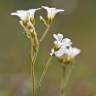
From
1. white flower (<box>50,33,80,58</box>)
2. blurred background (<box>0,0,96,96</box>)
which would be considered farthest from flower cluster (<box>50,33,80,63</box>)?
blurred background (<box>0,0,96,96</box>)

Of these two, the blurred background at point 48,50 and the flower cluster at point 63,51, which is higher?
the flower cluster at point 63,51

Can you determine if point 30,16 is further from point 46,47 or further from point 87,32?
point 87,32

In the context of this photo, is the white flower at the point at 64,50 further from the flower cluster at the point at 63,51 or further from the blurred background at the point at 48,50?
the blurred background at the point at 48,50

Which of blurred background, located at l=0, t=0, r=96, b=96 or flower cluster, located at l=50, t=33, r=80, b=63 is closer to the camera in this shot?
flower cluster, located at l=50, t=33, r=80, b=63

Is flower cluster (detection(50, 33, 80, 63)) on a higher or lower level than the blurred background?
higher

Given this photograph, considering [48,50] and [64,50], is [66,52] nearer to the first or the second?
[64,50]

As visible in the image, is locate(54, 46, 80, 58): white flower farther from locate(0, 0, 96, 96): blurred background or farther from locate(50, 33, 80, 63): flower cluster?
locate(0, 0, 96, 96): blurred background

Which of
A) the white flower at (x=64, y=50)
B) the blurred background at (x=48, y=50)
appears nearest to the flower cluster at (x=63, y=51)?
the white flower at (x=64, y=50)

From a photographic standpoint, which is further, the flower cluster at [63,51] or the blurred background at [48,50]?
the blurred background at [48,50]

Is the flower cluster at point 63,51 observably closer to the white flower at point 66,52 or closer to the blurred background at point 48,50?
the white flower at point 66,52
